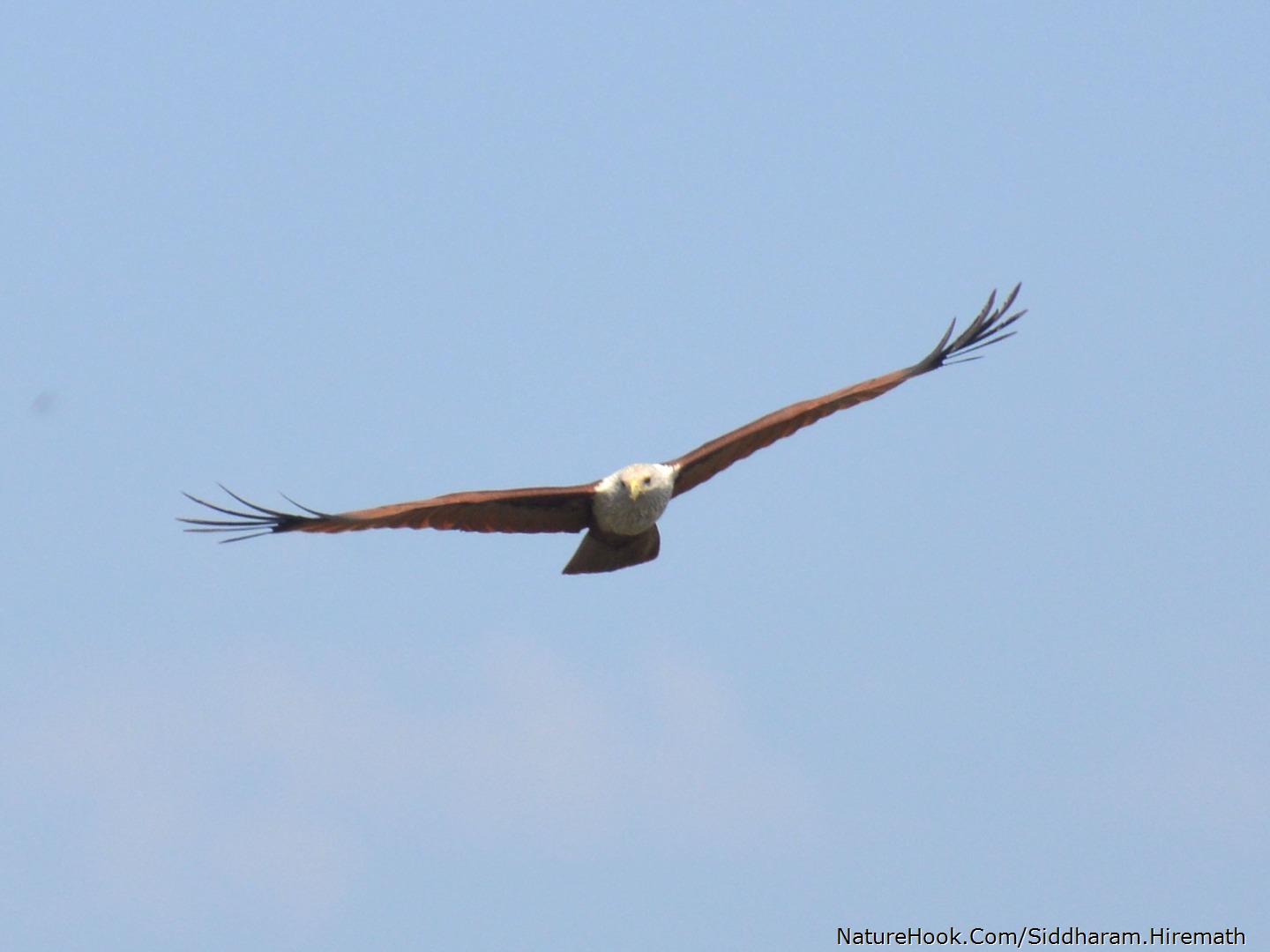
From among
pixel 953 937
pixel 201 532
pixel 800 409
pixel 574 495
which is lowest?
pixel 953 937

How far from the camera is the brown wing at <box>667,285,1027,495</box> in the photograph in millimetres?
17375

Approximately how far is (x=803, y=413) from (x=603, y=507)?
2.11m

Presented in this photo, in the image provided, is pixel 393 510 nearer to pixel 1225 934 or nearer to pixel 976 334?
pixel 976 334

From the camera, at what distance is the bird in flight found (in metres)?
15.9

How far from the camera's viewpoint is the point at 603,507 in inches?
663

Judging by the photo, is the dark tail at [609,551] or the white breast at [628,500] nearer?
the white breast at [628,500]

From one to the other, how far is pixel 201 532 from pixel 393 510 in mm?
1490

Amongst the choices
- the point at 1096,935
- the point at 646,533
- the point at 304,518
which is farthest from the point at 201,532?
the point at 1096,935

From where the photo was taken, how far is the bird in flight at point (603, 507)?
15906 millimetres

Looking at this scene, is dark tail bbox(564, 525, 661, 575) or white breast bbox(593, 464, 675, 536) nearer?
white breast bbox(593, 464, 675, 536)

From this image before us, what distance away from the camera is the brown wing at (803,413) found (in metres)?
17.4

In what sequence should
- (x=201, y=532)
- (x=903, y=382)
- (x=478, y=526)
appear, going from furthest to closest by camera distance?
(x=903, y=382), (x=478, y=526), (x=201, y=532)

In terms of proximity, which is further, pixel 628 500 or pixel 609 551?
pixel 609 551

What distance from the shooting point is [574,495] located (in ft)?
55.0
